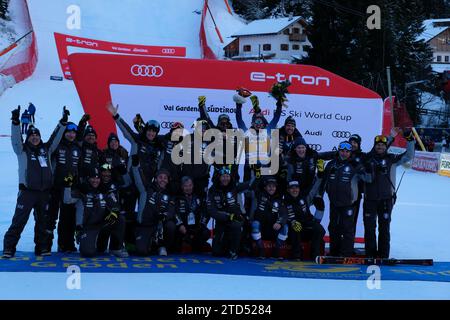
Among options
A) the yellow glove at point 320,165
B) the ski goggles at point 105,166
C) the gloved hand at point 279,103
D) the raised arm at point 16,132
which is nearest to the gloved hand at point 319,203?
the yellow glove at point 320,165

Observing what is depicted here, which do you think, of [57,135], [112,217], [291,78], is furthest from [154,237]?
[291,78]

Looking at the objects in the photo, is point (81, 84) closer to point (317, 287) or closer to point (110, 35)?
point (317, 287)

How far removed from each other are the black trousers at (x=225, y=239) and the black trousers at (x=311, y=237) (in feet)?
2.42

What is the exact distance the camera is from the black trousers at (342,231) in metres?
7.14

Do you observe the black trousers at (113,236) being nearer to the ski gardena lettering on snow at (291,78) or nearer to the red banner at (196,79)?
the red banner at (196,79)

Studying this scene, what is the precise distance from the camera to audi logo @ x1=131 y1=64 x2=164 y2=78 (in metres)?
8.09

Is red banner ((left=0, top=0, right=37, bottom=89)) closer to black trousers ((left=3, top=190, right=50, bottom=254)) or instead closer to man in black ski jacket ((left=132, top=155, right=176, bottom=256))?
black trousers ((left=3, top=190, right=50, bottom=254))

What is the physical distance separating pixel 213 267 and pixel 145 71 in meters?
3.19

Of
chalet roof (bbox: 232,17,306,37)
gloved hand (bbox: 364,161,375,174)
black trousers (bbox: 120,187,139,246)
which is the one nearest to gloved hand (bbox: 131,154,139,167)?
black trousers (bbox: 120,187,139,246)

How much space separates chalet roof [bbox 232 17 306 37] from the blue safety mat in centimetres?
4475

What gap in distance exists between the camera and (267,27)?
2004 inches

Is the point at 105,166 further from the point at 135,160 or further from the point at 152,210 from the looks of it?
the point at 152,210

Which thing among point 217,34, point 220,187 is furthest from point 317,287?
point 217,34

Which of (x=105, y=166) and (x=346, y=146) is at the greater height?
(x=346, y=146)
